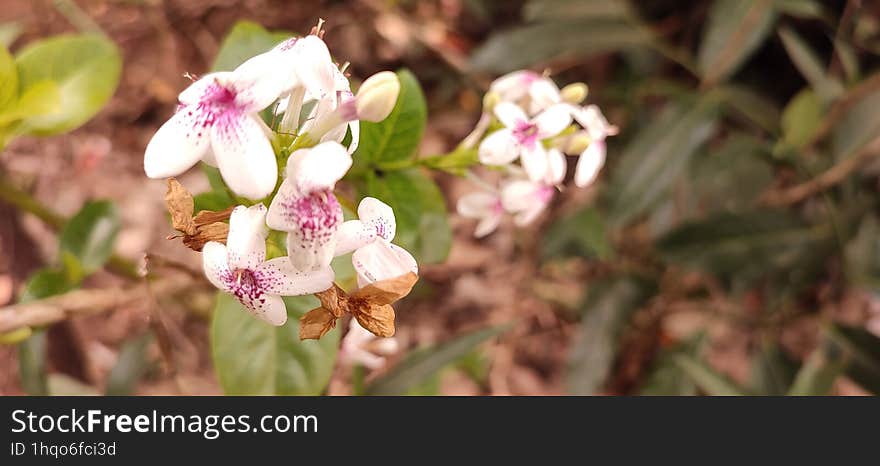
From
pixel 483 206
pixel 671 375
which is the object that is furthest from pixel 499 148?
pixel 671 375

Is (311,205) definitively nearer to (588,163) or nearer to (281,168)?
(281,168)

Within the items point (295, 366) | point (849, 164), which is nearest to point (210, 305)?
point (295, 366)

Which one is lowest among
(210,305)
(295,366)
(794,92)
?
(210,305)

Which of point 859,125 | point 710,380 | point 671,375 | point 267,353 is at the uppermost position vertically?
point 859,125

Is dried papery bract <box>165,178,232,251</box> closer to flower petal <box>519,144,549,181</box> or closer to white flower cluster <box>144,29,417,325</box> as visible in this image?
white flower cluster <box>144,29,417,325</box>

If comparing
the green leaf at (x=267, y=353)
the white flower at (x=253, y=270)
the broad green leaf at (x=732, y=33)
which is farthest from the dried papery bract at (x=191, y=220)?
the broad green leaf at (x=732, y=33)

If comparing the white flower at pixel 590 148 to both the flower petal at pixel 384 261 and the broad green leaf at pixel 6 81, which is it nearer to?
the flower petal at pixel 384 261

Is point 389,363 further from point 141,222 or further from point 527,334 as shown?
point 141,222
